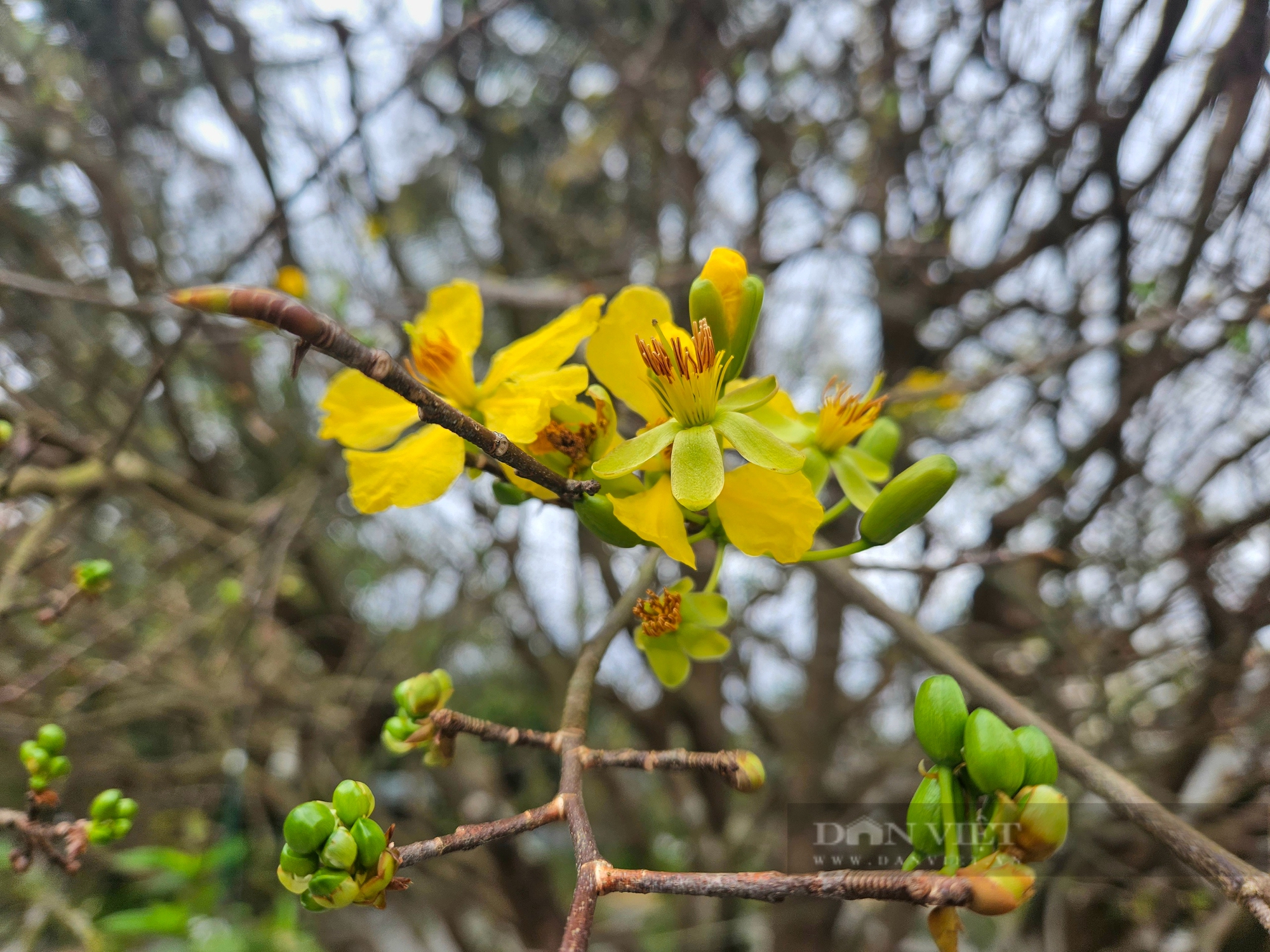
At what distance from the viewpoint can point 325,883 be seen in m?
0.52

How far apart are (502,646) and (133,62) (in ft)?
7.92

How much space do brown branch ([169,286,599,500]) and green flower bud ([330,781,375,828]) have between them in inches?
11.0

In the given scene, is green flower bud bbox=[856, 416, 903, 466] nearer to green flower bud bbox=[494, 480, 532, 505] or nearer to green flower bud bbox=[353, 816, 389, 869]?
green flower bud bbox=[494, 480, 532, 505]

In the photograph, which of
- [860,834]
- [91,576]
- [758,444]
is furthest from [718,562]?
[860,834]

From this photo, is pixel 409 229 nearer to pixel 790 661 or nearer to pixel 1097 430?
pixel 790 661

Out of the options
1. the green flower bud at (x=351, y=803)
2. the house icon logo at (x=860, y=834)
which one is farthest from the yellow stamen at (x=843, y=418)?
the house icon logo at (x=860, y=834)

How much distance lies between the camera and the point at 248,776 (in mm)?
2609

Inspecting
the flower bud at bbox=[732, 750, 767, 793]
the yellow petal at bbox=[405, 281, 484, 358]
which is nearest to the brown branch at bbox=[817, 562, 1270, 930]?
the flower bud at bbox=[732, 750, 767, 793]

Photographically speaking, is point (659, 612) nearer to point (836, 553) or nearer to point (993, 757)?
point (836, 553)

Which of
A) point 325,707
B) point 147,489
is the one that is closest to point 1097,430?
point 147,489

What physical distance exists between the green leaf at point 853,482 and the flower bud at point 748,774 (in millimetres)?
286

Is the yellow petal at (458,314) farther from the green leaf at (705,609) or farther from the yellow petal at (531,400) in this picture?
the green leaf at (705,609)

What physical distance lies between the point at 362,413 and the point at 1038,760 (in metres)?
0.76

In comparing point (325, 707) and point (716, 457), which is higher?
point (325, 707)
